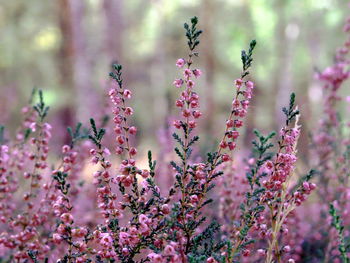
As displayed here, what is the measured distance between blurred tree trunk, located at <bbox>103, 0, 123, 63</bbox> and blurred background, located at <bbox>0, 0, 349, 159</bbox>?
0.10ft

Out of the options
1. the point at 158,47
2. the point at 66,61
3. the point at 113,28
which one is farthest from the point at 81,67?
the point at 158,47

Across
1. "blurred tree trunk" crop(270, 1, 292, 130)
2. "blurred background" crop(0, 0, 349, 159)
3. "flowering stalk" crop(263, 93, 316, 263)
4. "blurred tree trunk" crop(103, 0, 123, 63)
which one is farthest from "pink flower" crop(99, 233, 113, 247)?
"blurred tree trunk" crop(270, 1, 292, 130)

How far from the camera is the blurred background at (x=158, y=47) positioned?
49.4ft

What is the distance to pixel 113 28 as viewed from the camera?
15.1m

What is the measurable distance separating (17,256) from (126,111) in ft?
3.49

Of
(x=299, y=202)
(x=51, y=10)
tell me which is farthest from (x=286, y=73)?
(x=299, y=202)

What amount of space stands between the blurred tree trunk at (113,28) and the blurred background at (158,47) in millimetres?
31

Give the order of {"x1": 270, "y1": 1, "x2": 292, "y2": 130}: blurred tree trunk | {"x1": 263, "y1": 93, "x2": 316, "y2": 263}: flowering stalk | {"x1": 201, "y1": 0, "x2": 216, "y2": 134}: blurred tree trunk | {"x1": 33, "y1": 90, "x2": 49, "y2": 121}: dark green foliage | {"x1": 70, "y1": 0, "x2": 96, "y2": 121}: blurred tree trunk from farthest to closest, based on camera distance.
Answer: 1. {"x1": 201, "y1": 0, "x2": 216, "y2": 134}: blurred tree trunk
2. {"x1": 270, "y1": 1, "x2": 292, "y2": 130}: blurred tree trunk
3. {"x1": 70, "y1": 0, "x2": 96, "y2": 121}: blurred tree trunk
4. {"x1": 33, "y1": 90, "x2": 49, "y2": 121}: dark green foliage
5. {"x1": 263, "y1": 93, "x2": 316, "y2": 263}: flowering stalk

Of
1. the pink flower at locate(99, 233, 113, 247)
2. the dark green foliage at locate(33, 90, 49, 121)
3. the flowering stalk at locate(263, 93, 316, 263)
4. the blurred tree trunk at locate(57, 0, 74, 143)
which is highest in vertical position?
the blurred tree trunk at locate(57, 0, 74, 143)

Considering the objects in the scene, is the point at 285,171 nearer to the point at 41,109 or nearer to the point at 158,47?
the point at 41,109

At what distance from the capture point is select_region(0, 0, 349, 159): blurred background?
49.4 ft

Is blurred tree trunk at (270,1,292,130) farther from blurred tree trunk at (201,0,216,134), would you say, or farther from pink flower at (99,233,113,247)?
pink flower at (99,233,113,247)

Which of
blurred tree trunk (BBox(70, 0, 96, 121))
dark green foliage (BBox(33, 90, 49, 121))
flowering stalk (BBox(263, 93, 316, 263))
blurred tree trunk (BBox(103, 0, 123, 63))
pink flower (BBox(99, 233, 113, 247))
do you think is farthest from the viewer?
blurred tree trunk (BBox(103, 0, 123, 63))

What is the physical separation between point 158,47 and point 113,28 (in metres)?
7.32
